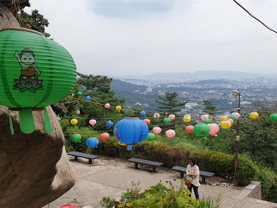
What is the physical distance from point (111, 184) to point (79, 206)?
9.62 ft

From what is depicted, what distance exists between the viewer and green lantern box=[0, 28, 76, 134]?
64.2 inches

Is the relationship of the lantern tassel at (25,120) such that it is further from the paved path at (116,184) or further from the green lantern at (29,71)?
the paved path at (116,184)

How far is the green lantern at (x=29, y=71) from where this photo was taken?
5.35ft

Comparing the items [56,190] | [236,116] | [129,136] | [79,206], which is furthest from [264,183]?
[56,190]

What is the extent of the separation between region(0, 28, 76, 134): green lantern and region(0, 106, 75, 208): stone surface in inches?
37.8

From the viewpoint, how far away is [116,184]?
8766 mm

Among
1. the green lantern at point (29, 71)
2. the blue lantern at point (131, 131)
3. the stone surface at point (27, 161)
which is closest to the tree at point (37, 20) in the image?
the blue lantern at point (131, 131)

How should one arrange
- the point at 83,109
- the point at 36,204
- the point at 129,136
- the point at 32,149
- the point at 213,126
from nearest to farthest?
the point at 32,149
the point at 36,204
the point at 129,136
the point at 213,126
the point at 83,109

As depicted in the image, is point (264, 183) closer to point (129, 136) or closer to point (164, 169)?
point (164, 169)

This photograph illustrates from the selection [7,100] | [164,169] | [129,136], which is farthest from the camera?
[164,169]

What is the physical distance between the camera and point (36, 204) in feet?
12.3

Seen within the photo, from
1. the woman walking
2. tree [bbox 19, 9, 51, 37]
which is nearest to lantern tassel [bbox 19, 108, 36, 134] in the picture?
the woman walking

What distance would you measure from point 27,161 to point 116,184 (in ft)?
20.9

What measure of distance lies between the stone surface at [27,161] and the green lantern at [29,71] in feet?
3.15
